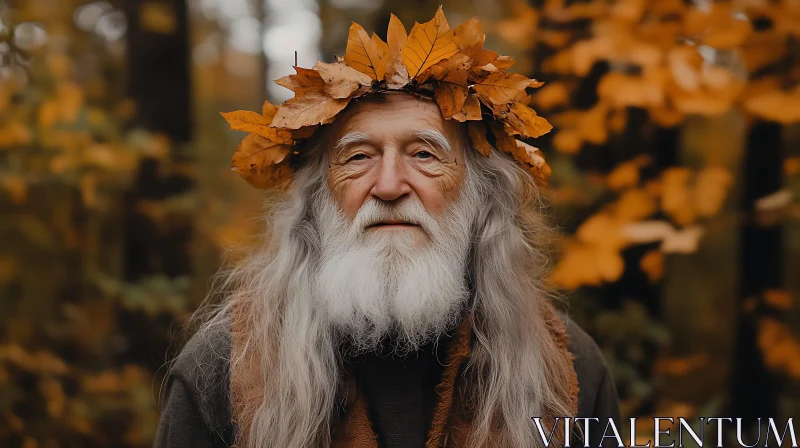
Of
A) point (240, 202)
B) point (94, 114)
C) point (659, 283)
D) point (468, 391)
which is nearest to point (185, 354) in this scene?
point (468, 391)

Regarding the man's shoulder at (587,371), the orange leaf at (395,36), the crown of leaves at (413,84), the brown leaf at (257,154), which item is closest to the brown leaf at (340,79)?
the crown of leaves at (413,84)

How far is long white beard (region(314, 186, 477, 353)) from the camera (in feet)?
Answer: 6.31

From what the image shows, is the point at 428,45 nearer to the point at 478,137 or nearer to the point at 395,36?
the point at 395,36

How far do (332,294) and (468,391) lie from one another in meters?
0.52

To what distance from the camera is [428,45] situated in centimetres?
195

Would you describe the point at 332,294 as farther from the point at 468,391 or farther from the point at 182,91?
the point at 182,91

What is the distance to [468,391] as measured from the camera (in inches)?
79.7

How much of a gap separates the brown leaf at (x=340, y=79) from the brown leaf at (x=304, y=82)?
1.0 inches

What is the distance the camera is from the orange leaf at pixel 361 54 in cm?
198

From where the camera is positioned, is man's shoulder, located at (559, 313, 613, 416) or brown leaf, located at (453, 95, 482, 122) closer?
brown leaf, located at (453, 95, 482, 122)

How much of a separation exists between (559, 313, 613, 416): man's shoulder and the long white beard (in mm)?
552

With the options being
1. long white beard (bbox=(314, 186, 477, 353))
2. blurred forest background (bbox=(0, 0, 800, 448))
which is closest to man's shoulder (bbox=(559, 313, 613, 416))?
blurred forest background (bbox=(0, 0, 800, 448))

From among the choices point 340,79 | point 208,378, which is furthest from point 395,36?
point 208,378

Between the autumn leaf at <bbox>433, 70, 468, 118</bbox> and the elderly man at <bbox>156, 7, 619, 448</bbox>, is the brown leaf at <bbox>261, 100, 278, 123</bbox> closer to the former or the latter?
the elderly man at <bbox>156, 7, 619, 448</bbox>
